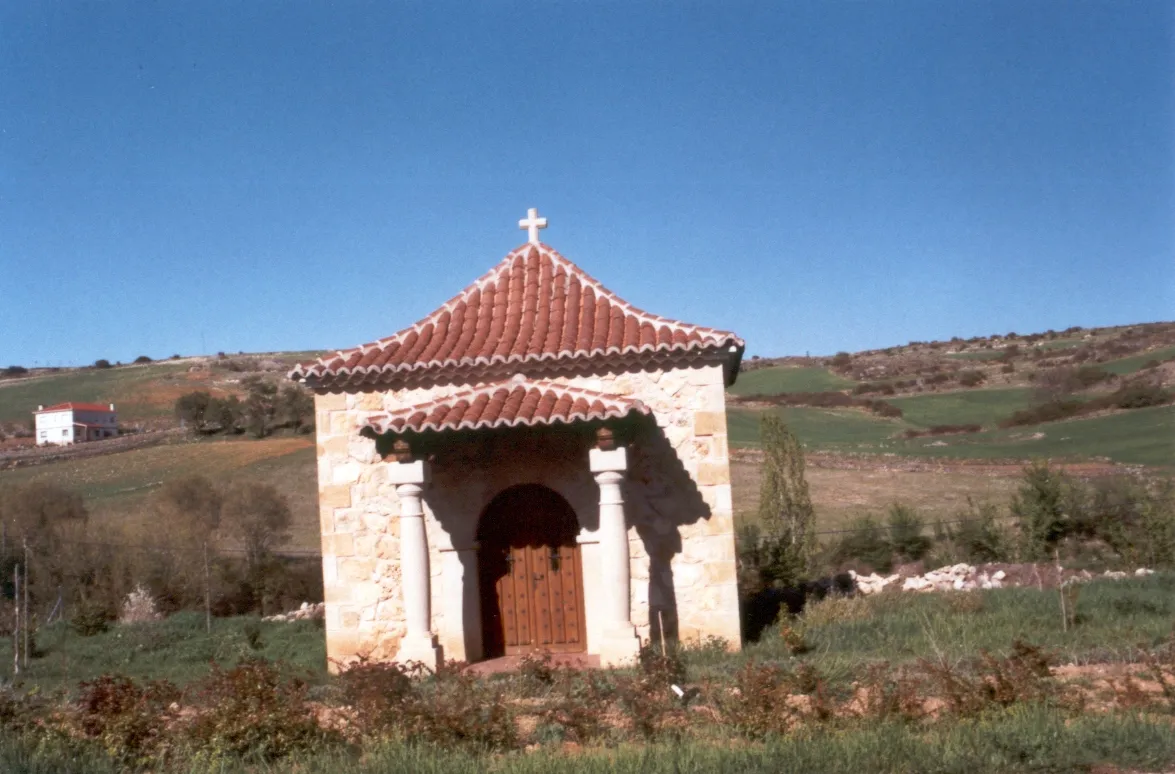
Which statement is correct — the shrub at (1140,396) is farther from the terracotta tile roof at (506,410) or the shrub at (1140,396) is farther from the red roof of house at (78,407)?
the red roof of house at (78,407)

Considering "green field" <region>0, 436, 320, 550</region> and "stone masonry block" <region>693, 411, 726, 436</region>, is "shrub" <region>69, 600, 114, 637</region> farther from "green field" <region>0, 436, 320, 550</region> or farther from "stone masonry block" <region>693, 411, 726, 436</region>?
"stone masonry block" <region>693, 411, 726, 436</region>

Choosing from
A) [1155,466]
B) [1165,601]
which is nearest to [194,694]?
[1165,601]

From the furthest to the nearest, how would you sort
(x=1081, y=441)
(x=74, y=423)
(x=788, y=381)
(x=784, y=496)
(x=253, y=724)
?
(x=788, y=381)
(x=74, y=423)
(x=1081, y=441)
(x=784, y=496)
(x=253, y=724)

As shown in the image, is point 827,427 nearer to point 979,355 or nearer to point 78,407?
point 979,355

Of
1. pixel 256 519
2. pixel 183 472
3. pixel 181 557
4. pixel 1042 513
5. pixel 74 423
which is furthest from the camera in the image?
pixel 74 423

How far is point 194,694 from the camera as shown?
7.41 m

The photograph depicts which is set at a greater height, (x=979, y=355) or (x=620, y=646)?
(x=979, y=355)

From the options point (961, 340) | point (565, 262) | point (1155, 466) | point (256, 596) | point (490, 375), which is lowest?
point (256, 596)

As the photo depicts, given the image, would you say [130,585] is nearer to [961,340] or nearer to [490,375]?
[490,375]

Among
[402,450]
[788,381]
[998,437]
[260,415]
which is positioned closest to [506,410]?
[402,450]

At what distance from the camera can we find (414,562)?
34.3ft

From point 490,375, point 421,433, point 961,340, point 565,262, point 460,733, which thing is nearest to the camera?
point 460,733

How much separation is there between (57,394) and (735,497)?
54.0 meters

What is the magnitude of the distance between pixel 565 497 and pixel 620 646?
181cm
